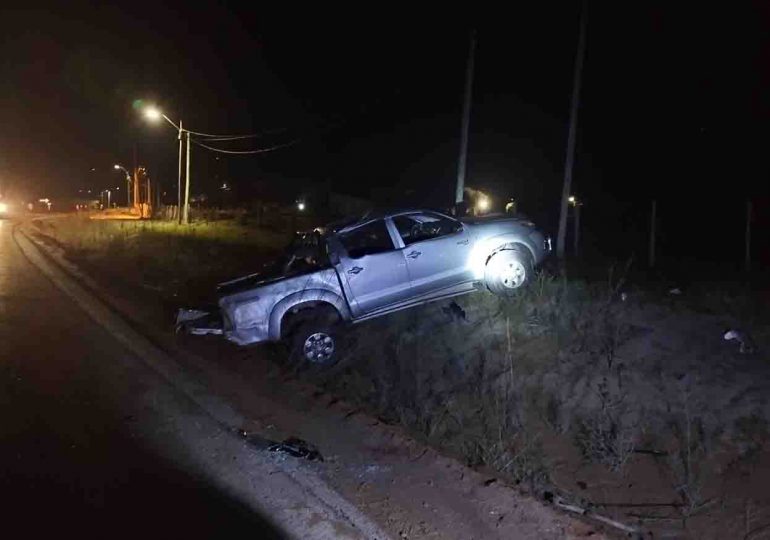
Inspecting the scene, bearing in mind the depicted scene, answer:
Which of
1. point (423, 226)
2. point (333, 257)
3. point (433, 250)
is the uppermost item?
point (423, 226)

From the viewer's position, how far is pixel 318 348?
941 centimetres

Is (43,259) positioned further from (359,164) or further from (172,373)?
(359,164)

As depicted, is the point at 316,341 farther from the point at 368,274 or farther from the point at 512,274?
the point at 512,274

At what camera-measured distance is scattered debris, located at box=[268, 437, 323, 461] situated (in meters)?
6.40

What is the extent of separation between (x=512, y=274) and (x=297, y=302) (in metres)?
3.14

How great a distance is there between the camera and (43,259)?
24672 millimetres

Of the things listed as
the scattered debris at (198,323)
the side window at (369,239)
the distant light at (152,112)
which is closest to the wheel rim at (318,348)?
the side window at (369,239)

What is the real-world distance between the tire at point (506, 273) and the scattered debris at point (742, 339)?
116 inches

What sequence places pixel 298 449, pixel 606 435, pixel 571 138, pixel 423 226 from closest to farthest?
1. pixel 606 435
2. pixel 298 449
3. pixel 423 226
4. pixel 571 138

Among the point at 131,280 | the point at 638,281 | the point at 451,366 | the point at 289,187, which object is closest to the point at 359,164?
the point at 289,187

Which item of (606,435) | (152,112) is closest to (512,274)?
(606,435)

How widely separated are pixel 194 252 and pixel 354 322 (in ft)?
50.2

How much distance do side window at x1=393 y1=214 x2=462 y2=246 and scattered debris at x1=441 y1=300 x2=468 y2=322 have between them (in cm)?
102

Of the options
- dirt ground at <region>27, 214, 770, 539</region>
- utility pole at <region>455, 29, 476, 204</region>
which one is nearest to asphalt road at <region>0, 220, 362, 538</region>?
dirt ground at <region>27, 214, 770, 539</region>
